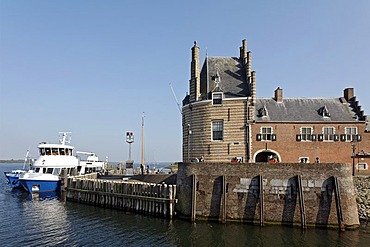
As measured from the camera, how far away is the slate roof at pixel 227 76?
33125 mm

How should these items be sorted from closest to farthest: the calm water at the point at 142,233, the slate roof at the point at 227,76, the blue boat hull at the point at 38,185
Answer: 1. the calm water at the point at 142,233
2. the slate roof at the point at 227,76
3. the blue boat hull at the point at 38,185

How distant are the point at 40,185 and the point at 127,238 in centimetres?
2311

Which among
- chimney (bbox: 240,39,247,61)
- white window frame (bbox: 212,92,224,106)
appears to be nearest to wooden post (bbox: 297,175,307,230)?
white window frame (bbox: 212,92,224,106)

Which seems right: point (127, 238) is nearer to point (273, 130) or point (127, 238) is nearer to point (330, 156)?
point (273, 130)

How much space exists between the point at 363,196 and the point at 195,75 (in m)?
21.0

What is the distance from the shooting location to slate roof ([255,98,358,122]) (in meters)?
32.6

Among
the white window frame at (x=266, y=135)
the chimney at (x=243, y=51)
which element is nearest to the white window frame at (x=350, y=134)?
the white window frame at (x=266, y=135)

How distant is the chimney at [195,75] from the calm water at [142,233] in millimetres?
15561

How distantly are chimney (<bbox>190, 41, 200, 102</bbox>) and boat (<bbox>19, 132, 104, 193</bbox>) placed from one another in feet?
62.9

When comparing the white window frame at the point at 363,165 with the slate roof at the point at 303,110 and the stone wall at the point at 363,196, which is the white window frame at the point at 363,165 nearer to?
the slate roof at the point at 303,110

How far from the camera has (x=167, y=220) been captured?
23.5m

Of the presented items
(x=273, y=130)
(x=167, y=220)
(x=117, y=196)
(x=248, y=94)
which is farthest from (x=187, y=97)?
(x=167, y=220)

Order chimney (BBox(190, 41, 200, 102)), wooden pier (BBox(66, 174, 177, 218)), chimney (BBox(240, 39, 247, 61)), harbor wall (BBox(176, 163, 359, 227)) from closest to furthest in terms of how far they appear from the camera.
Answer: harbor wall (BBox(176, 163, 359, 227)), wooden pier (BBox(66, 174, 177, 218)), chimney (BBox(190, 41, 200, 102)), chimney (BBox(240, 39, 247, 61))

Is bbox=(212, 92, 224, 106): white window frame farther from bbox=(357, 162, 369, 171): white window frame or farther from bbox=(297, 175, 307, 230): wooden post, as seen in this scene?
bbox=(357, 162, 369, 171): white window frame
